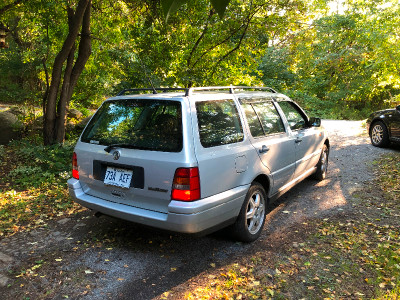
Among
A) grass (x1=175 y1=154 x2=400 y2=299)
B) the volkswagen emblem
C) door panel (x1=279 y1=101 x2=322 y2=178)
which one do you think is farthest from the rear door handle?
the volkswagen emblem

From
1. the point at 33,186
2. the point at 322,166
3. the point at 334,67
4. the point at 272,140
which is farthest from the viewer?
the point at 334,67

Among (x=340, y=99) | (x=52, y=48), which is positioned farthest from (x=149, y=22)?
(x=340, y=99)

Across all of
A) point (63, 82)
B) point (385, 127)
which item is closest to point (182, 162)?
point (63, 82)

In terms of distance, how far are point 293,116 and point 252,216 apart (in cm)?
194

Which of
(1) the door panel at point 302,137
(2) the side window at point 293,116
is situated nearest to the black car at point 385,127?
(1) the door panel at point 302,137

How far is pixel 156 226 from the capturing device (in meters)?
2.94

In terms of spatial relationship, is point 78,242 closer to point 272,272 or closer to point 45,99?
point 272,272

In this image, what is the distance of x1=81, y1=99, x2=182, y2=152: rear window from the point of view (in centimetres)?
296

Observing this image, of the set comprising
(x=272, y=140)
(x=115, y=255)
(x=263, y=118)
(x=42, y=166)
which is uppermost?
(x=263, y=118)

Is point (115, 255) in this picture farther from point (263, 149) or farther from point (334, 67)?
point (334, 67)

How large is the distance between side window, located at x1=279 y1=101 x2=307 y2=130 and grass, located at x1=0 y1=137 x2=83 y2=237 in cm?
339

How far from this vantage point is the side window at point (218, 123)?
3.06 metres

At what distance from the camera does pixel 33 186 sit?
5.55 meters

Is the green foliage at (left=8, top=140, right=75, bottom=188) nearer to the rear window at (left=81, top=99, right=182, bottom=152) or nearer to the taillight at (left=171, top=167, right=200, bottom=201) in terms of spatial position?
the rear window at (left=81, top=99, right=182, bottom=152)
